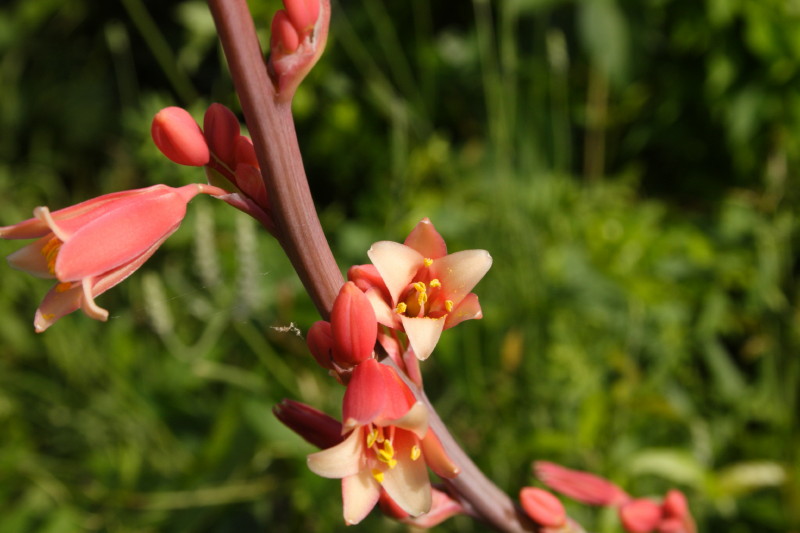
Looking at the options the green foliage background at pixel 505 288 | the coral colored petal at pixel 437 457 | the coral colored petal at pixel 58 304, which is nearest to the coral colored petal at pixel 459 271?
the coral colored petal at pixel 437 457

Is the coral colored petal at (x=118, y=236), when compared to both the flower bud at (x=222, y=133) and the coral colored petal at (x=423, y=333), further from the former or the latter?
the coral colored petal at (x=423, y=333)

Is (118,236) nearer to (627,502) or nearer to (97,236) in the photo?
(97,236)

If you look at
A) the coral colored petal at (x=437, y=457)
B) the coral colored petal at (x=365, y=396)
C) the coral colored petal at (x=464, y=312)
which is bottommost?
the coral colored petal at (x=437, y=457)

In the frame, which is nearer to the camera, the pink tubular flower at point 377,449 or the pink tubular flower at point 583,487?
the pink tubular flower at point 377,449

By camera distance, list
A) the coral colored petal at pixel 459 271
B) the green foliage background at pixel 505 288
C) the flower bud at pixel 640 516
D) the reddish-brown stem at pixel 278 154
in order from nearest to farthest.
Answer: the reddish-brown stem at pixel 278 154, the coral colored petal at pixel 459 271, the flower bud at pixel 640 516, the green foliage background at pixel 505 288

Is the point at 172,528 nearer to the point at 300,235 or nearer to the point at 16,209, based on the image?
the point at 300,235

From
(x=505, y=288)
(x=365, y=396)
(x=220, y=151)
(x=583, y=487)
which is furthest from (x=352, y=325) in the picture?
(x=505, y=288)

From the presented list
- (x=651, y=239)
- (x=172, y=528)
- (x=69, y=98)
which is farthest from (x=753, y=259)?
(x=69, y=98)
